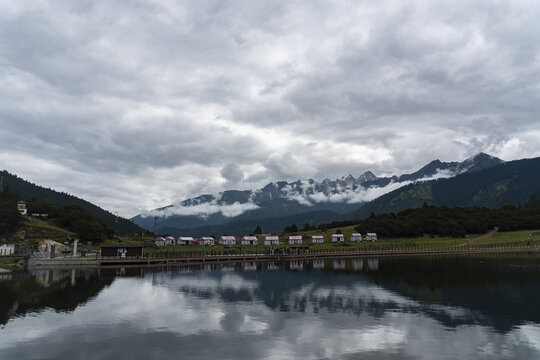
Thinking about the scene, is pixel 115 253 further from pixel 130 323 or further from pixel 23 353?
pixel 23 353

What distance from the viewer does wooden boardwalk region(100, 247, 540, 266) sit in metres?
106

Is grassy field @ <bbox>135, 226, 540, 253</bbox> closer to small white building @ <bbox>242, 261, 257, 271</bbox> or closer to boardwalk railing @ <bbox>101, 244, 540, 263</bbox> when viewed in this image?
boardwalk railing @ <bbox>101, 244, 540, 263</bbox>

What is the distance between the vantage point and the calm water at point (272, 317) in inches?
1314

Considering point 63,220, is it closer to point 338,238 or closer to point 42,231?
point 42,231

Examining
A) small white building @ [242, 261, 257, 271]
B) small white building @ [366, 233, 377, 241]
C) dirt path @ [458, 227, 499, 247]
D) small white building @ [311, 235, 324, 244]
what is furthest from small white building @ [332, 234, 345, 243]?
small white building @ [242, 261, 257, 271]

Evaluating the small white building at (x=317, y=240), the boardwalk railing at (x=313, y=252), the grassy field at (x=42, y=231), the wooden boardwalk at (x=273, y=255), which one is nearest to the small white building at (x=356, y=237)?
the small white building at (x=317, y=240)

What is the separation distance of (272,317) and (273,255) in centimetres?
8206

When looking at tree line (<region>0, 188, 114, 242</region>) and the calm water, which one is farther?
tree line (<region>0, 188, 114, 242</region>)

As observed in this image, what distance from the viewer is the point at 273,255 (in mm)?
→ 126500

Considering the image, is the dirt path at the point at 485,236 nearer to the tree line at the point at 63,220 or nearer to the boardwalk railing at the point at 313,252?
the boardwalk railing at the point at 313,252

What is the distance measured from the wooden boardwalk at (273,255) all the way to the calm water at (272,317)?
92.3 feet

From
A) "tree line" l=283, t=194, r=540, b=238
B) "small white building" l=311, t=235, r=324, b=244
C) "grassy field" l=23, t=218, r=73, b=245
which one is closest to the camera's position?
"grassy field" l=23, t=218, r=73, b=245

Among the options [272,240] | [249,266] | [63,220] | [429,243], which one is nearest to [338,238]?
[272,240]

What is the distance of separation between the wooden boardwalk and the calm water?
92.3 ft
